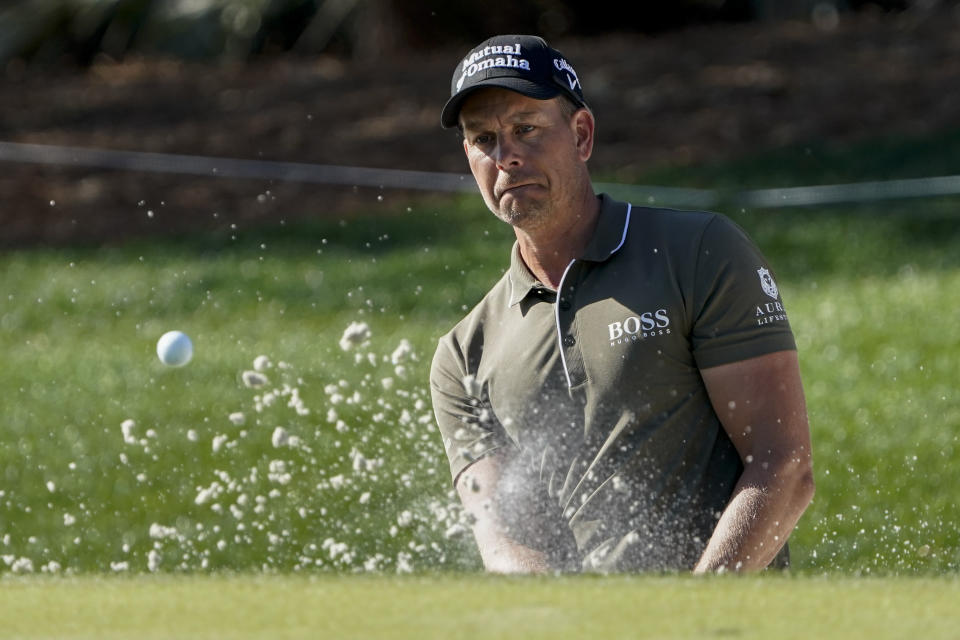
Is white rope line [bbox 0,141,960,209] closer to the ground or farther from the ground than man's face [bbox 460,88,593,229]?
farther from the ground

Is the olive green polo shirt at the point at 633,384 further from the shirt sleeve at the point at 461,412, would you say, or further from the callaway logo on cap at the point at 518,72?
the callaway logo on cap at the point at 518,72

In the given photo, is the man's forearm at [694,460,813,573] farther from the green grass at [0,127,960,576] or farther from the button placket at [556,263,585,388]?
the green grass at [0,127,960,576]

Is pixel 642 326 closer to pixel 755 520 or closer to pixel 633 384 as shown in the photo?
pixel 633 384

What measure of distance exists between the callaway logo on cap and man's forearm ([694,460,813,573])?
1.13 metres

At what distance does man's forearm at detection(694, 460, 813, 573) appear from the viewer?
385 centimetres

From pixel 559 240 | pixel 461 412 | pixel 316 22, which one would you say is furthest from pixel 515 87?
pixel 316 22

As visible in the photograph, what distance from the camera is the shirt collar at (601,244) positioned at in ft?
13.9

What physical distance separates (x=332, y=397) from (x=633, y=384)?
2131 mm

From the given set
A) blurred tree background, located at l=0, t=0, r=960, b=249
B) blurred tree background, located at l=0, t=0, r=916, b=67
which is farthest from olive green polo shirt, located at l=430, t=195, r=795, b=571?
blurred tree background, located at l=0, t=0, r=916, b=67

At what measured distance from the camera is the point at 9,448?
9.16m

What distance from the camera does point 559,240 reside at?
14.4 ft

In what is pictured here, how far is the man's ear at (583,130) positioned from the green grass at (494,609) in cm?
150

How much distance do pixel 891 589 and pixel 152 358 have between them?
7978 mm

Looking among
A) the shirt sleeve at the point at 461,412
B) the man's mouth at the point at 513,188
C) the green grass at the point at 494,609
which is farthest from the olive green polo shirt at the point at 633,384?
the green grass at the point at 494,609
